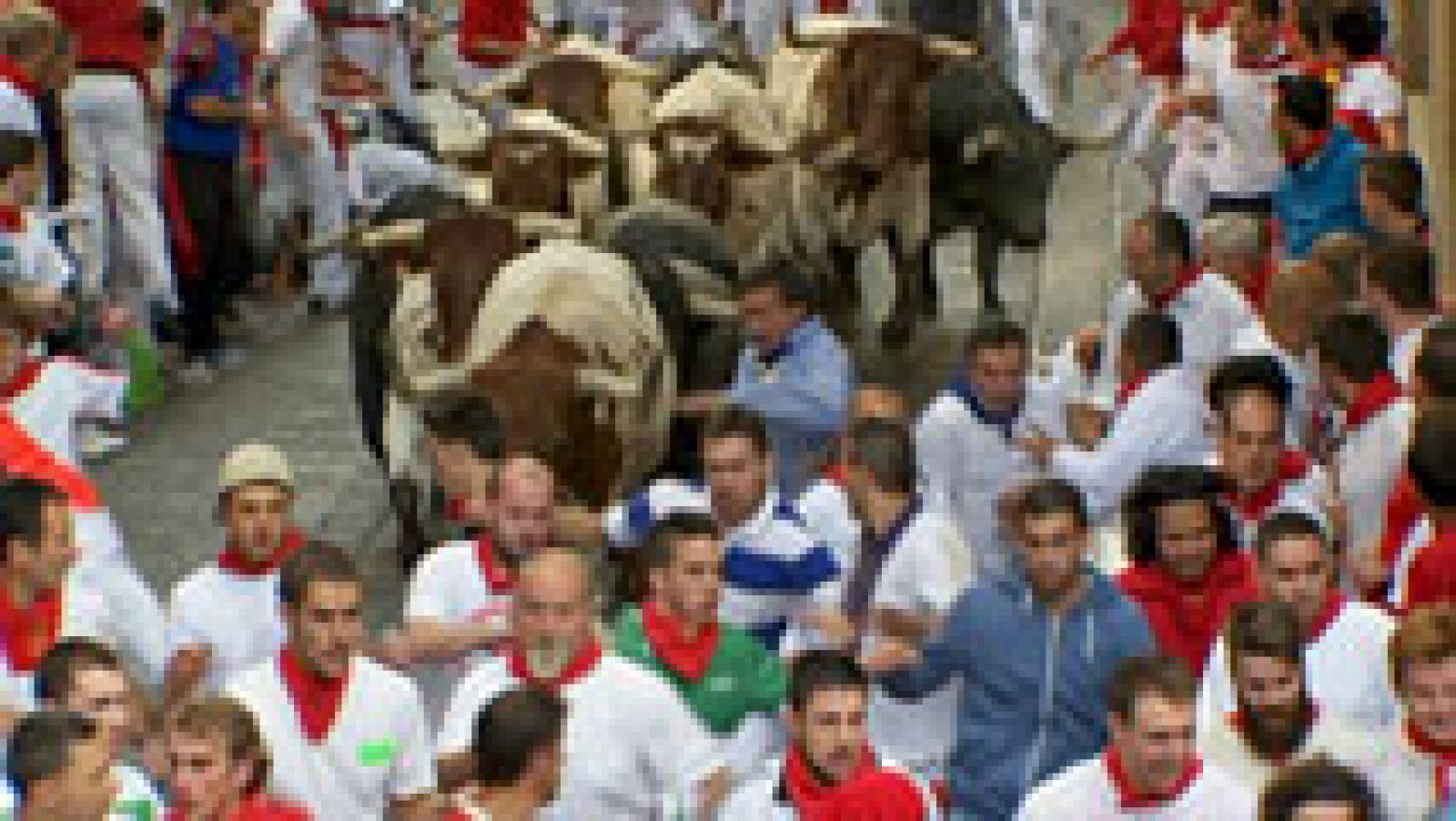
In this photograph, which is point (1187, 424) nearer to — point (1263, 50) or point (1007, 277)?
point (1263, 50)

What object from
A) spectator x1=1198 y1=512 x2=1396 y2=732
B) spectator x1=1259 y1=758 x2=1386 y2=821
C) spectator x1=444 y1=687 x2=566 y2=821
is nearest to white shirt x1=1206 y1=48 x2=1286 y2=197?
spectator x1=1198 y1=512 x2=1396 y2=732

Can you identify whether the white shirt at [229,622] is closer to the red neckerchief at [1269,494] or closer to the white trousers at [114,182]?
the red neckerchief at [1269,494]

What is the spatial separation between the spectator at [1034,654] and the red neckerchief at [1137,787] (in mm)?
941

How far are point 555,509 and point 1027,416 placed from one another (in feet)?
7.52

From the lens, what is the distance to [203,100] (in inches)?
683

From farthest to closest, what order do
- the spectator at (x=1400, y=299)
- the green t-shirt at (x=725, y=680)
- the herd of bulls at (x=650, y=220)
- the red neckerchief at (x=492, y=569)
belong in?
the herd of bulls at (x=650, y=220)
the spectator at (x=1400, y=299)
the red neckerchief at (x=492, y=569)
the green t-shirt at (x=725, y=680)

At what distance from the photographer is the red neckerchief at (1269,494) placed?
33.0 ft

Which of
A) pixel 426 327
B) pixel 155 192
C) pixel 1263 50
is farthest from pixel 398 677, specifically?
pixel 155 192

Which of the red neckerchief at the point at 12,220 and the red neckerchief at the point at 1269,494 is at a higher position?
the red neckerchief at the point at 12,220

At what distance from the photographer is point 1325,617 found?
29.4 ft

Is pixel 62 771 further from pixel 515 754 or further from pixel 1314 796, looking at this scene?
pixel 1314 796

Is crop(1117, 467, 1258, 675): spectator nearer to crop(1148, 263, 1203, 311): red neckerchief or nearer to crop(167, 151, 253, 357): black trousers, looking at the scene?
crop(1148, 263, 1203, 311): red neckerchief

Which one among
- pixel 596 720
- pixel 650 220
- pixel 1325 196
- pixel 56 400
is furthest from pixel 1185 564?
pixel 650 220

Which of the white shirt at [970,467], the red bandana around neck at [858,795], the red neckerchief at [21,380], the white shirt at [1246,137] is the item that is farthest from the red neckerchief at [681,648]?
the white shirt at [1246,137]
